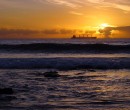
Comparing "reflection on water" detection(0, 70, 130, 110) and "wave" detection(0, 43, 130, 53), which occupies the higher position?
"wave" detection(0, 43, 130, 53)

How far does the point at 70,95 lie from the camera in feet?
40.4

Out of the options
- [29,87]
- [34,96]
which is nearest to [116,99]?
[34,96]

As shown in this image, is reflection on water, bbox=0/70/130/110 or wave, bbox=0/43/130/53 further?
wave, bbox=0/43/130/53

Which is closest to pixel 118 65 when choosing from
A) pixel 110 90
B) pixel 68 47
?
pixel 110 90

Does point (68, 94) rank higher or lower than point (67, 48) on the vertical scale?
lower

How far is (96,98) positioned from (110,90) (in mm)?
1715

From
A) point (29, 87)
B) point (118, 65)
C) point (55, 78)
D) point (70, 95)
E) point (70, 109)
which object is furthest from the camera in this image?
point (118, 65)

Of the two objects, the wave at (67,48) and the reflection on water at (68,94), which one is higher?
the wave at (67,48)

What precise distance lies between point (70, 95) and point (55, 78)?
5.09 metres

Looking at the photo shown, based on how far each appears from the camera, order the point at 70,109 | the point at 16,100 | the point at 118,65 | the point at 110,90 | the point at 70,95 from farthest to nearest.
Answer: the point at 118,65 → the point at 110,90 → the point at 70,95 → the point at 16,100 → the point at 70,109

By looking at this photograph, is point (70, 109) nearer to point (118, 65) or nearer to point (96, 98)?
point (96, 98)

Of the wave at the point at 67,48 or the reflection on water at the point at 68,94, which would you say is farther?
the wave at the point at 67,48

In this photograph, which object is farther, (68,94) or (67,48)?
(67,48)

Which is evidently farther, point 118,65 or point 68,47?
point 68,47
